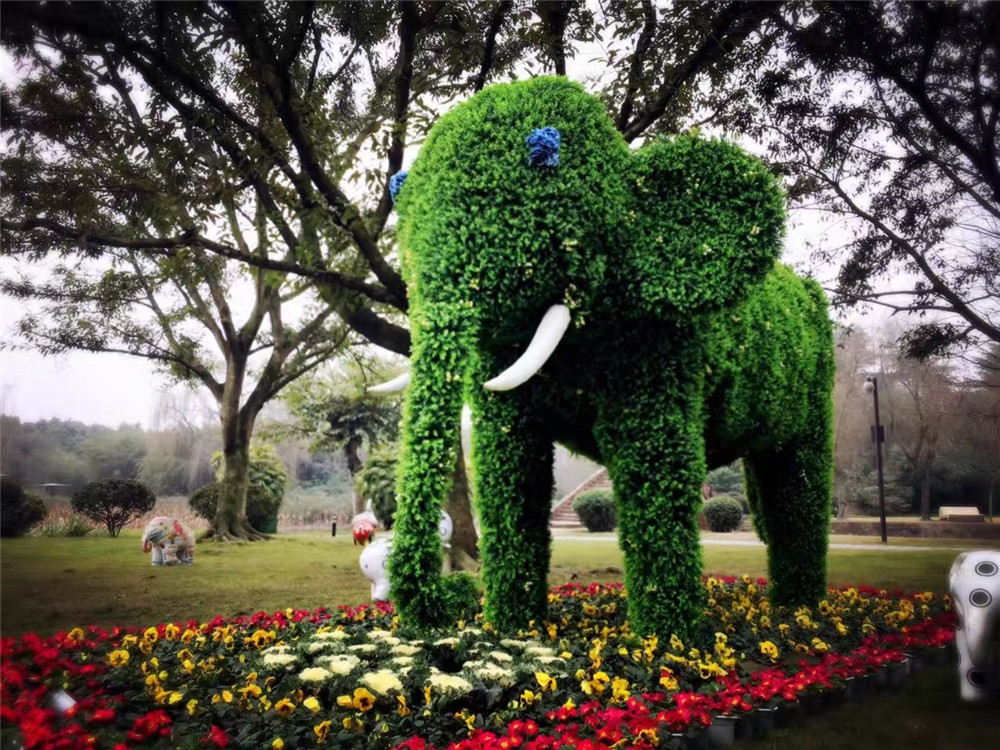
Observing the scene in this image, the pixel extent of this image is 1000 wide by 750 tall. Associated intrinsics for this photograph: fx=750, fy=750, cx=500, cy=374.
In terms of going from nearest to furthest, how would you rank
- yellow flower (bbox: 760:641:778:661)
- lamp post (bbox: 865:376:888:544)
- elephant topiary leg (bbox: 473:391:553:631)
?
yellow flower (bbox: 760:641:778:661)
elephant topiary leg (bbox: 473:391:553:631)
lamp post (bbox: 865:376:888:544)

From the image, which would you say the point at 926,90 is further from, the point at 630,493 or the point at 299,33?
the point at 299,33

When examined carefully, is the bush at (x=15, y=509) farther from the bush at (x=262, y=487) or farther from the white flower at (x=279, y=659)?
the bush at (x=262, y=487)

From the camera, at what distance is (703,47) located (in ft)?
22.0

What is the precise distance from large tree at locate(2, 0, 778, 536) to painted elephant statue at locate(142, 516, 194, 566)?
63.9 inches

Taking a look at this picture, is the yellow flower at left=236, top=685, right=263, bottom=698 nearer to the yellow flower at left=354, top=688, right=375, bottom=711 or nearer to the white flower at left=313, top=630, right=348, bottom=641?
the yellow flower at left=354, top=688, right=375, bottom=711

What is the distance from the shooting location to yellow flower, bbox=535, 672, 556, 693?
3531 millimetres

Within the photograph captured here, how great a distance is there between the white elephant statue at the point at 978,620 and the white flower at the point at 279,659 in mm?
3454

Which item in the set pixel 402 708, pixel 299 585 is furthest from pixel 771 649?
pixel 299 585

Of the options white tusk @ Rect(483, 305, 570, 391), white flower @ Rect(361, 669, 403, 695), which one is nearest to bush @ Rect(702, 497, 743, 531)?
white tusk @ Rect(483, 305, 570, 391)

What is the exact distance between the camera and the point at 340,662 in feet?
11.8

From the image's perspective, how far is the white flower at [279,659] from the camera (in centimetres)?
368

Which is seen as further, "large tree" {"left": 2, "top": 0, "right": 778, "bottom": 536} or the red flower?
"large tree" {"left": 2, "top": 0, "right": 778, "bottom": 536}

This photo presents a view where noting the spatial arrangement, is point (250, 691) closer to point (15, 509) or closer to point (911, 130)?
point (15, 509)

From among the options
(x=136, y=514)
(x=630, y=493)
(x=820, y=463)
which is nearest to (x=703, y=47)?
(x=820, y=463)
